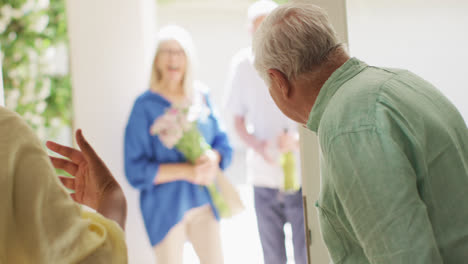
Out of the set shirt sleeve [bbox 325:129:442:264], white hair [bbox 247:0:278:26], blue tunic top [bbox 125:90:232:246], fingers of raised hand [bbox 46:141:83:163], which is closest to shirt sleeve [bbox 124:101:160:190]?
blue tunic top [bbox 125:90:232:246]

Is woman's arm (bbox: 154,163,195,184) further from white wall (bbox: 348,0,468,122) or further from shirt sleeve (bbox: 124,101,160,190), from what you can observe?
white wall (bbox: 348,0,468,122)

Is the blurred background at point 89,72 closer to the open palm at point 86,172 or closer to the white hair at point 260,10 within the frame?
the white hair at point 260,10

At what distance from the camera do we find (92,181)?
1109 mm

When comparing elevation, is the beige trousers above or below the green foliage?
below

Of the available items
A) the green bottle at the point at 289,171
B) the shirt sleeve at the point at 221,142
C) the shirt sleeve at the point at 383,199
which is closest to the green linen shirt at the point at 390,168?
the shirt sleeve at the point at 383,199

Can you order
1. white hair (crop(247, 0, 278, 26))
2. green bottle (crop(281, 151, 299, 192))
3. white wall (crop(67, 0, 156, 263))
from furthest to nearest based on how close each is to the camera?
1. white wall (crop(67, 0, 156, 263))
2. white hair (crop(247, 0, 278, 26))
3. green bottle (crop(281, 151, 299, 192))

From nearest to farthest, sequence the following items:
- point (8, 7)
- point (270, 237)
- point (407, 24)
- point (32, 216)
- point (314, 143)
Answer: point (32, 216) → point (407, 24) → point (314, 143) → point (270, 237) → point (8, 7)

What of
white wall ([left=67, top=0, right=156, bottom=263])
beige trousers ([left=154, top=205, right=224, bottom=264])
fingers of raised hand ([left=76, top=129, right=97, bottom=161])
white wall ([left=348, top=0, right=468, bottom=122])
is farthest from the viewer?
white wall ([left=67, top=0, right=156, bottom=263])

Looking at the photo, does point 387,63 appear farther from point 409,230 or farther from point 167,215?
point 167,215

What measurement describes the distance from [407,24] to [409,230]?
87cm

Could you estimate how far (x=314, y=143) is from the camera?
1.65 meters

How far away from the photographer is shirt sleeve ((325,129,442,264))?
88cm

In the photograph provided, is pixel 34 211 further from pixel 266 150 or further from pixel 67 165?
pixel 266 150

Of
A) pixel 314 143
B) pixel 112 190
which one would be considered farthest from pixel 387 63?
pixel 112 190
